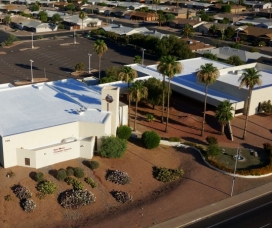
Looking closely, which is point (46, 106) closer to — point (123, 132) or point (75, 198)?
point (123, 132)

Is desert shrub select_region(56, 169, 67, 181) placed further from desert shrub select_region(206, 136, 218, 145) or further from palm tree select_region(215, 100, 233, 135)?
palm tree select_region(215, 100, 233, 135)

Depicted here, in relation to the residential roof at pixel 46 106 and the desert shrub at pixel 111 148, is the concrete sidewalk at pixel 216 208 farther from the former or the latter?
the residential roof at pixel 46 106

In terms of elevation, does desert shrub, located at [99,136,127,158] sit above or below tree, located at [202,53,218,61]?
below

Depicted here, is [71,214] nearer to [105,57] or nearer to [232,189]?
[232,189]

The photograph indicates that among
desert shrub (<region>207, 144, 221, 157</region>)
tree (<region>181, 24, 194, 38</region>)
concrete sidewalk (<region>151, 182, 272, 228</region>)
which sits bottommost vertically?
concrete sidewalk (<region>151, 182, 272, 228</region>)

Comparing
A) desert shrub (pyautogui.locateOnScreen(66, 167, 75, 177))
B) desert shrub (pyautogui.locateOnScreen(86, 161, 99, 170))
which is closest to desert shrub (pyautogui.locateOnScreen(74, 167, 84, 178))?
desert shrub (pyautogui.locateOnScreen(66, 167, 75, 177))

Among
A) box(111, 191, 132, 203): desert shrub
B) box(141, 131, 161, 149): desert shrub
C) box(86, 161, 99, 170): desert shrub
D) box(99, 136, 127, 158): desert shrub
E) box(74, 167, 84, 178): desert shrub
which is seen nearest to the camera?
box(111, 191, 132, 203): desert shrub

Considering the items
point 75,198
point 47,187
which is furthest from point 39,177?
point 75,198
